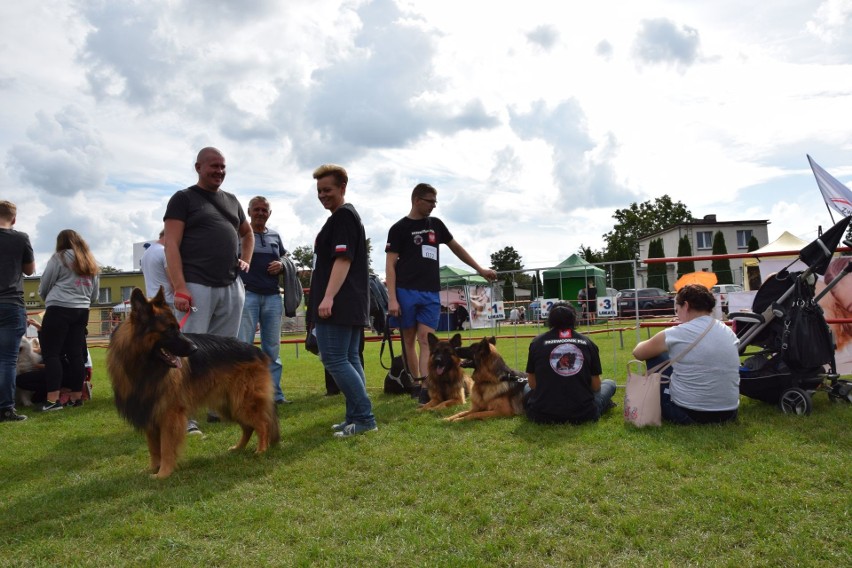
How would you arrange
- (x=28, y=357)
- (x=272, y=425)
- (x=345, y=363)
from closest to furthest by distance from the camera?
(x=272, y=425)
(x=345, y=363)
(x=28, y=357)

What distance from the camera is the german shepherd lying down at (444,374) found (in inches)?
246

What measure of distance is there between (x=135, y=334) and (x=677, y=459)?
353cm

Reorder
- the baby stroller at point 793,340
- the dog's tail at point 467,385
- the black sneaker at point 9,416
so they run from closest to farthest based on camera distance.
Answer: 1. the baby stroller at point 793,340
2. the black sneaker at point 9,416
3. the dog's tail at point 467,385

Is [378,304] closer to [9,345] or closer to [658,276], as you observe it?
[9,345]

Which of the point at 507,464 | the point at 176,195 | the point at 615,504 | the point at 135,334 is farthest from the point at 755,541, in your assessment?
the point at 176,195

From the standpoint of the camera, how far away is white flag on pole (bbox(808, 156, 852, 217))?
5516mm

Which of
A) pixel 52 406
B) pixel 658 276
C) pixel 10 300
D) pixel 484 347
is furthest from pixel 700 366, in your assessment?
pixel 658 276

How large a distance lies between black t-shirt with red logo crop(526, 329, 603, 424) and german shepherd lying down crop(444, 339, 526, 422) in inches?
20.3

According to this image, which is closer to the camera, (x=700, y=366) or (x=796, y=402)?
(x=700, y=366)

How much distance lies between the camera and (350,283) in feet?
15.9

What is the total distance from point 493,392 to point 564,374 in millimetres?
862

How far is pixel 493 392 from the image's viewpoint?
562cm

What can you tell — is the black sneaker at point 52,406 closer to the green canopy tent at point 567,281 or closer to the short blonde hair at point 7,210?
the short blonde hair at point 7,210

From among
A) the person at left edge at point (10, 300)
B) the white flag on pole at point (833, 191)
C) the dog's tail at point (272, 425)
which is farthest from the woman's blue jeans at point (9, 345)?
the white flag on pole at point (833, 191)
